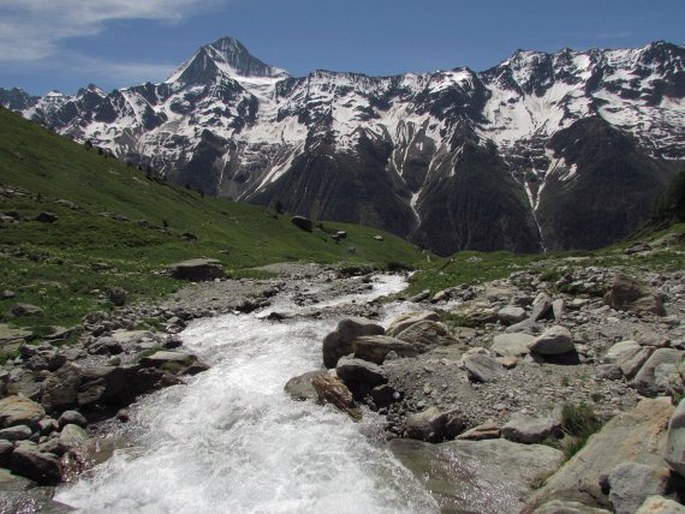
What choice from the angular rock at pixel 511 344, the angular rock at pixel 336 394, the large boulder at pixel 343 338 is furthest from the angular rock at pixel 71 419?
the angular rock at pixel 511 344

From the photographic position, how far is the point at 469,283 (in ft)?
140

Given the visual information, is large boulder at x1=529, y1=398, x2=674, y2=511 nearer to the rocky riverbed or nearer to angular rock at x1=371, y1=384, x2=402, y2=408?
the rocky riverbed

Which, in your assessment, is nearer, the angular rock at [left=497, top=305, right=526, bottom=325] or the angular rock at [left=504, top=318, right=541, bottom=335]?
the angular rock at [left=504, top=318, right=541, bottom=335]

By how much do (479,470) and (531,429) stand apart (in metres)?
2.26

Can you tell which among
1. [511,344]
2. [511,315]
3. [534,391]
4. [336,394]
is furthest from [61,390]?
[511,315]

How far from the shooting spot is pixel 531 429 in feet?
56.9

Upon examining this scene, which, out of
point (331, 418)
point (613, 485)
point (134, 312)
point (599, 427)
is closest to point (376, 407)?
point (331, 418)

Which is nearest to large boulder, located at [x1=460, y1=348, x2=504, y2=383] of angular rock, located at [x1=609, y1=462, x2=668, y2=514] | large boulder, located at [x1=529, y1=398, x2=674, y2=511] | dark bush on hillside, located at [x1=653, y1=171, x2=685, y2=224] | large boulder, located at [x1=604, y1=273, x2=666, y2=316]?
large boulder, located at [x1=529, y1=398, x2=674, y2=511]

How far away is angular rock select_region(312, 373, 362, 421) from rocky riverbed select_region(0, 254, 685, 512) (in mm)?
59

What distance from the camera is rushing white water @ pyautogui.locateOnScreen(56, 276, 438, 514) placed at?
15.6 metres

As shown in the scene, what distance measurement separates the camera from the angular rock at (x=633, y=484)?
458 inches

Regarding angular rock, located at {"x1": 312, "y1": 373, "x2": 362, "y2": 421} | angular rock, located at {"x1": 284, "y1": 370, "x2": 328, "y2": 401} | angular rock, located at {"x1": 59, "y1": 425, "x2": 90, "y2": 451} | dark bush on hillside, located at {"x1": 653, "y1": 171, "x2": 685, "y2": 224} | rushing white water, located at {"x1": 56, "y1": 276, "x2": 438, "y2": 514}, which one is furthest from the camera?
dark bush on hillside, located at {"x1": 653, "y1": 171, "x2": 685, "y2": 224}

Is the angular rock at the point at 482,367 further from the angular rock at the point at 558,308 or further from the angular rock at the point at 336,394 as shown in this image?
the angular rock at the point at 558,308

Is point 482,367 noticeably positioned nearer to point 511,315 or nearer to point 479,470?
point 479,470
